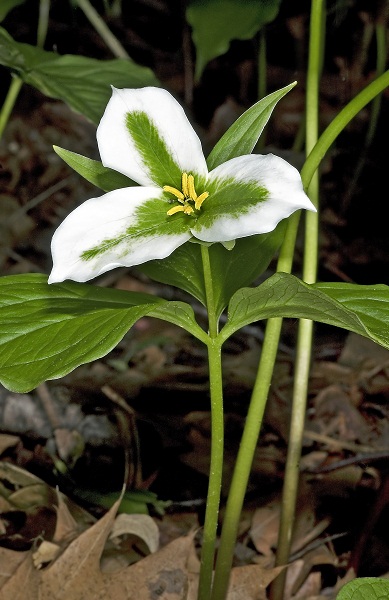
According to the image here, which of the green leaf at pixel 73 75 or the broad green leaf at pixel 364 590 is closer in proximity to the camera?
the broad green leaf at pixel 364 590

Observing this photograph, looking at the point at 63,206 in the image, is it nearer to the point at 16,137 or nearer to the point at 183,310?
the point at 16,137

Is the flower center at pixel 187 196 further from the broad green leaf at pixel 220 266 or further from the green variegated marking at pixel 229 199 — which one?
the broad green leaf at pixel 220 266

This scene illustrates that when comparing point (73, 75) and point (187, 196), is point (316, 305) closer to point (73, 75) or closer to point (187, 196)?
point (187, 196)

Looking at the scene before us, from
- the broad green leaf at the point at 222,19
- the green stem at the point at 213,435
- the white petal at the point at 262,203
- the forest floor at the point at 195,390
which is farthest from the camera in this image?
the broad green leaf at the point at 222,19

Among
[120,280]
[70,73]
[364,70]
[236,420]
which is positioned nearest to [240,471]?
[236,420]

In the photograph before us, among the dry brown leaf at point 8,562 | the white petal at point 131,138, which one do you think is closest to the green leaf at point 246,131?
the white petal at point 131,138

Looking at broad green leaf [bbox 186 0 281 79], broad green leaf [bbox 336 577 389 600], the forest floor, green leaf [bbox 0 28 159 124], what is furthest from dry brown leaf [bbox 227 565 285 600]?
broad green leaf [bbox 186 0 281 79]

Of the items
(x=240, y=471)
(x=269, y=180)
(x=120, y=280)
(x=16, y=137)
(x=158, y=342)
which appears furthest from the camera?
(x=16, y=137)
